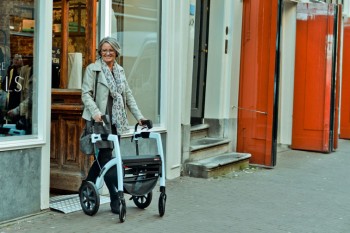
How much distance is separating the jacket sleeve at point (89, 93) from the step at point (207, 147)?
323 cm

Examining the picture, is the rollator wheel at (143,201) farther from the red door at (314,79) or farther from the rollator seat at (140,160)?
the red door at (314,79)

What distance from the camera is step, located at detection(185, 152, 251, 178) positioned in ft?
28.8

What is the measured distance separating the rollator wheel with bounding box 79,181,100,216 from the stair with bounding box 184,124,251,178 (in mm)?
2806

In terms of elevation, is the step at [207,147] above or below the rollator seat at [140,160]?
below

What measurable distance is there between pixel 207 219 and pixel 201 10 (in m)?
4.80

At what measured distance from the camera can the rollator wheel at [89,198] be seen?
20.2 feet

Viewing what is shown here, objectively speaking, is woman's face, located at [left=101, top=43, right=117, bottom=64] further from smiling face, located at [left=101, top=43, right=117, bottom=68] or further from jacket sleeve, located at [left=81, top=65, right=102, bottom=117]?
jacket sleeve, located at [left=81, top=65, right=102, bottom=117]

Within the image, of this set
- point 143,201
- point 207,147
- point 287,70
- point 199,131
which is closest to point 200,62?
point 199,131

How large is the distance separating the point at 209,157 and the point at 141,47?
220 centimetres

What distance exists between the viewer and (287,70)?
39.6ft

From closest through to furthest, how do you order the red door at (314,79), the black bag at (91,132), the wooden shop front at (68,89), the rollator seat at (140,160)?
the rollator seat at (140,160), the black bag at (91,132), the wooden shop front at (68,89), the red door at (314,79)

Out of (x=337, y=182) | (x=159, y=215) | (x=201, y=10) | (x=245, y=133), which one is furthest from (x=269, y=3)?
(x=159, y=215)

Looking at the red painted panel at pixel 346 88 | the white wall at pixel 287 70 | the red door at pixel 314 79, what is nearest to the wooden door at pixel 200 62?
the white wall at pixel 287 70

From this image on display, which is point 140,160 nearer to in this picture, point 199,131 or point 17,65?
point 17,65
